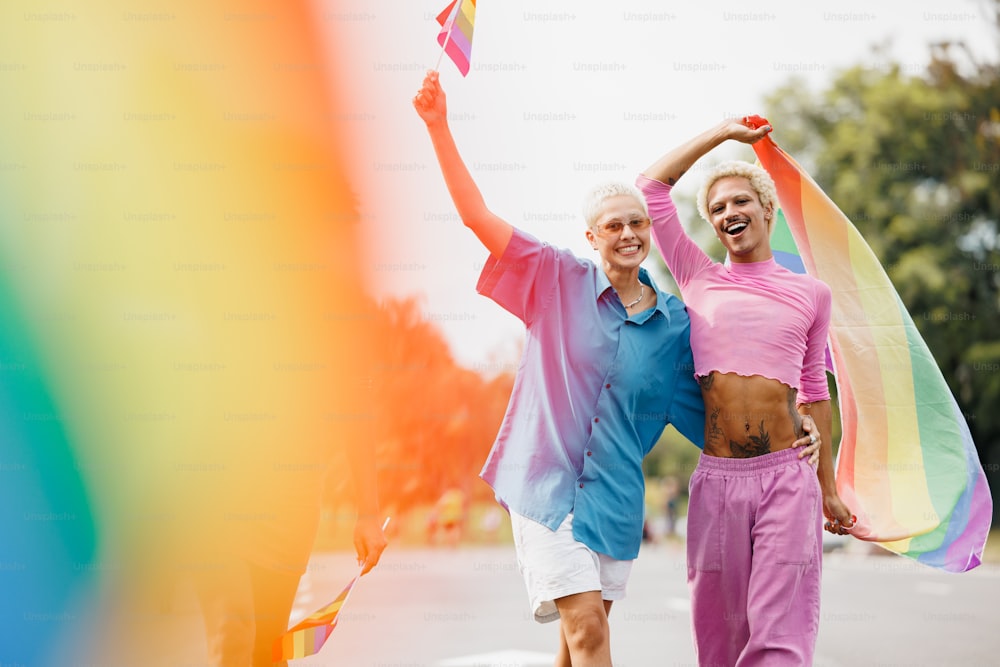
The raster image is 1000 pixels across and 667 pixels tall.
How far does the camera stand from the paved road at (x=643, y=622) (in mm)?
9016

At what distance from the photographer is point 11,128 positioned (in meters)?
4.64

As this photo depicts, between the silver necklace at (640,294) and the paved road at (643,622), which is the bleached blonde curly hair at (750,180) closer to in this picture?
the silver necklace at (640,294)

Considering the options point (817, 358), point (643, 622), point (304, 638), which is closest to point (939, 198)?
point (643, 622)

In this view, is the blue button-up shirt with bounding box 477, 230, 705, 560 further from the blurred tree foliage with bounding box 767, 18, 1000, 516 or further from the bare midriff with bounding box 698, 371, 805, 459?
the blurred tree foliage with bounding box 767, 18, 1000, 516

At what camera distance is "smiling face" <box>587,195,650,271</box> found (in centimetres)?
454

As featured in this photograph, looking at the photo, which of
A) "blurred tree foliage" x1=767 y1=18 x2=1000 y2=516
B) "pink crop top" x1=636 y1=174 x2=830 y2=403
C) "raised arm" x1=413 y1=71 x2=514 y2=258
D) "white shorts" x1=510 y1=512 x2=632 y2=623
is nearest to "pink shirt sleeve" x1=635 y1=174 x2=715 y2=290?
"pink crop top" x1=636 y1=174 x2=830 y2=403

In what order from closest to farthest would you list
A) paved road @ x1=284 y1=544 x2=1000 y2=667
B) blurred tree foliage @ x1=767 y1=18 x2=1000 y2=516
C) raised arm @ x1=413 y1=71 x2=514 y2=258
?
raised arm @ x1=413 y1=71 x2=514 y2=258 → paved road @ x1=284 y1=544 x2=1000 y2=667 → blurred tree foliage @ x1=767 y1=18 x2=1000 y2=516

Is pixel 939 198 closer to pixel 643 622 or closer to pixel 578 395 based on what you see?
pixel 643 622

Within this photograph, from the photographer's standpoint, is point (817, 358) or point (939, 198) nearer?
point (817, 358)

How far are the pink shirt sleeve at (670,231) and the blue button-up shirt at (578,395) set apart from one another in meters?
0.30

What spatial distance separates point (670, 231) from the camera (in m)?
4.81

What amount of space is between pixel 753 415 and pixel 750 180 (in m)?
0.99

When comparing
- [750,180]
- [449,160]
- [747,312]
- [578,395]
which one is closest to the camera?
[449,160]

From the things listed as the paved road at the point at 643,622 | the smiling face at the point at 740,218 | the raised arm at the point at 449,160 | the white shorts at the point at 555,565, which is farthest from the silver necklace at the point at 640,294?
the paved road at the point at 643,622
